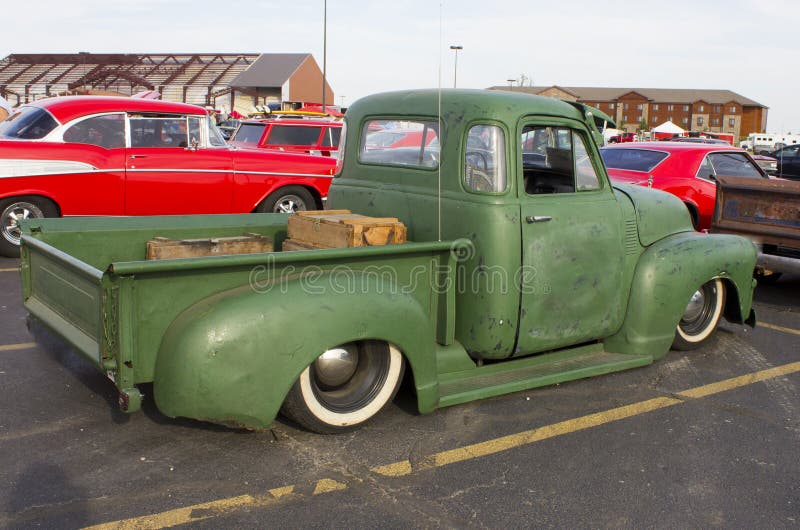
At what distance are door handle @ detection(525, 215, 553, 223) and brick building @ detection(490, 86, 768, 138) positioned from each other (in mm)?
105842

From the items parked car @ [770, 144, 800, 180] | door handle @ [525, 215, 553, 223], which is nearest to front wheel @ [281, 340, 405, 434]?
door handle @ [525, 215, 553, 223]

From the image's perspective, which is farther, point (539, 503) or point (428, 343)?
point (428, 343)

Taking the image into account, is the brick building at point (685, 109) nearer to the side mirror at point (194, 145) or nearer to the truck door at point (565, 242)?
the side mirror at point (194, 145)

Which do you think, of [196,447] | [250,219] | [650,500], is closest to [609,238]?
[650,500]

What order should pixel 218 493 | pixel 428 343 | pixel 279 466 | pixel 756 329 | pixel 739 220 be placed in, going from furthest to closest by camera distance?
pixel 739 220 → pixel 756 329 → pixel 428 343 → pixel 279 466 → pixel 218 493

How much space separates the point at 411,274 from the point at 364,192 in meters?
1.06

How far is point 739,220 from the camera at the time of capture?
7.51m

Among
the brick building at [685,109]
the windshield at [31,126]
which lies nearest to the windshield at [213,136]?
the windshield at [31,126]

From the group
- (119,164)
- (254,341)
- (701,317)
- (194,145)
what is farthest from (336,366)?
(194,145)

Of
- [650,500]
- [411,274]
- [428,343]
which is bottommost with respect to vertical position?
[650,500]

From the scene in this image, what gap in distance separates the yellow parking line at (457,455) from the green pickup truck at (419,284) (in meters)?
0.32

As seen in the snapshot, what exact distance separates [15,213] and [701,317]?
22.7ft

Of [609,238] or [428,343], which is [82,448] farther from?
[609,238]

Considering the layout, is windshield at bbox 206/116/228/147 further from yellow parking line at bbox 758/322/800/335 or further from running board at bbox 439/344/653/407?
yellow parking line at bbox 758/322/800/335
